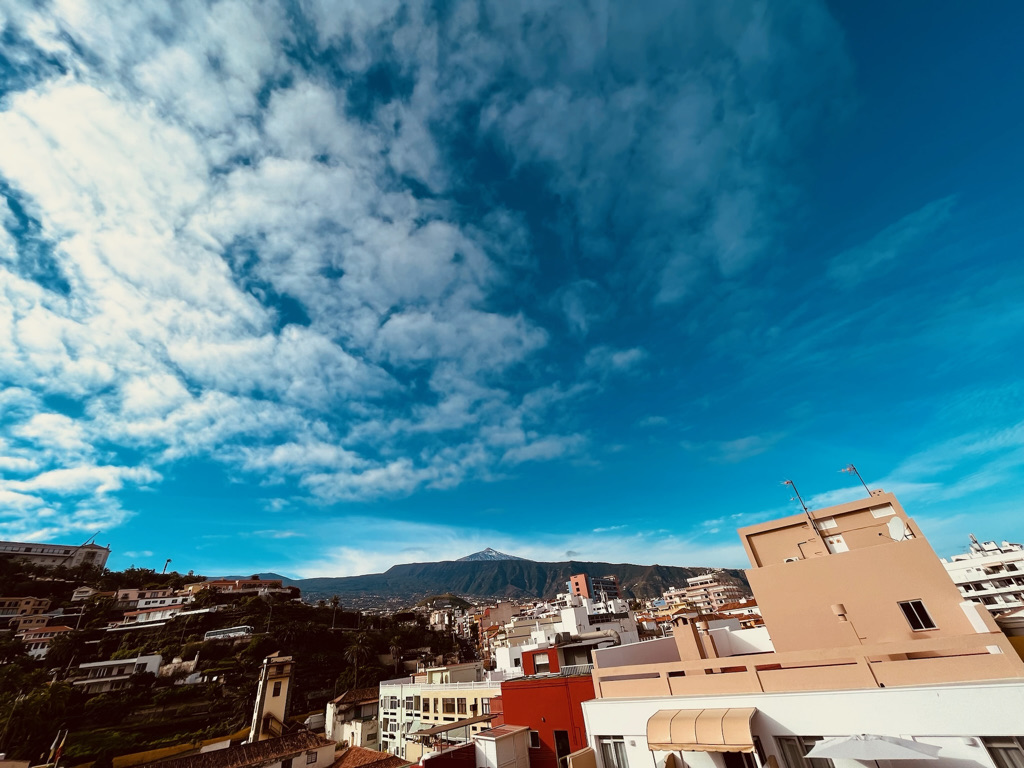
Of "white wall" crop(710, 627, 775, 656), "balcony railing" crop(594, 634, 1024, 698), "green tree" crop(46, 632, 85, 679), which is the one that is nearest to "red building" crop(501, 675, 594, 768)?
"balcony railing" crop(594, 634, 1024, 698)

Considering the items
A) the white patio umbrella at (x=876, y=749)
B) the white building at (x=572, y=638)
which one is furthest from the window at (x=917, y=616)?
the white building at (x=572, y=638)

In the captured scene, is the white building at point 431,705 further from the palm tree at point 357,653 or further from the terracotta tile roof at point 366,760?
the palm tree at point 357,653

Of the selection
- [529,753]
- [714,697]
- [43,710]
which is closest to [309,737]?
[529,753]

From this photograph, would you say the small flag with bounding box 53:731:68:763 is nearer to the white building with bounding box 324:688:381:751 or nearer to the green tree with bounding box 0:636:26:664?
the green tree with bounding box 0:636:26:664

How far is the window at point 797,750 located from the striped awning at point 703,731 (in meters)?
0.94

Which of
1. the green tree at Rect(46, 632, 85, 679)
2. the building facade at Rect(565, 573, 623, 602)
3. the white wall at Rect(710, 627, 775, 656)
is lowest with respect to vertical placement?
the white wall at Rect(710, 627, 775, 656)

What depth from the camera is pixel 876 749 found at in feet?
28.1

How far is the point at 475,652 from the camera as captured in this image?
301 feet

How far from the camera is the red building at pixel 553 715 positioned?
18281mm

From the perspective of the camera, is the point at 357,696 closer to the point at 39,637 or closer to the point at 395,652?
the point at 395,652

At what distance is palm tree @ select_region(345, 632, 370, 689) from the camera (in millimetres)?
69250

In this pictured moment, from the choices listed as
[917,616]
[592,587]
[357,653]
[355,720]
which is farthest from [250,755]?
[592,587]

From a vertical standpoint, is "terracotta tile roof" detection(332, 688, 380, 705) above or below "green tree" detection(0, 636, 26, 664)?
below

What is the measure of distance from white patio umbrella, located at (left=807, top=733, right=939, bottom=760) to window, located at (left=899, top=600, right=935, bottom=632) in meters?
7.52
